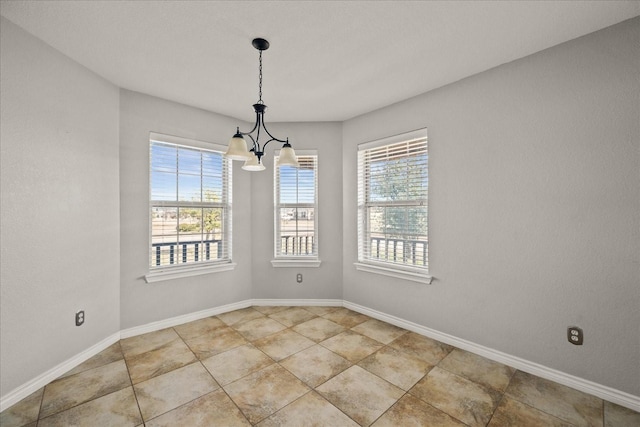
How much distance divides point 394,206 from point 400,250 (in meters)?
0.55

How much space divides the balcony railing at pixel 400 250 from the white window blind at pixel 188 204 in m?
2.05

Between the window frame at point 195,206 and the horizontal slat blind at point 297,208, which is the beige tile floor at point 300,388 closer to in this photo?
the window frame at point 195,206

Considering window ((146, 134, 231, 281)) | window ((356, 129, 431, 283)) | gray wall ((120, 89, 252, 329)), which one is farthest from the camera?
window ((146, 134, 231, 281))

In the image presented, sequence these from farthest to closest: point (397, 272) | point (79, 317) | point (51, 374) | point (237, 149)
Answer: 1. point (397, 272)
2. point (79, 317)
3. point (51, 374)
4. point (237, 149)

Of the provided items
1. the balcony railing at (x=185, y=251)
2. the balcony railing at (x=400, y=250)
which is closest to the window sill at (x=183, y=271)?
the balcony railing at (x=185, y=251)

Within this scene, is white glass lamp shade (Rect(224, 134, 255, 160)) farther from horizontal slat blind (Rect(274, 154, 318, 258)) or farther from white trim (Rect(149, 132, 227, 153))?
horizontal slat blind (Rect(274, 154, 318, 258))

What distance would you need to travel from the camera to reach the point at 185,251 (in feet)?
11.1

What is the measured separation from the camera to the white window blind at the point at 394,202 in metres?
3.07

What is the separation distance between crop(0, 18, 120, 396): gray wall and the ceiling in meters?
0.30

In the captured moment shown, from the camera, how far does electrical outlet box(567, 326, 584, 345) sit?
2056mm

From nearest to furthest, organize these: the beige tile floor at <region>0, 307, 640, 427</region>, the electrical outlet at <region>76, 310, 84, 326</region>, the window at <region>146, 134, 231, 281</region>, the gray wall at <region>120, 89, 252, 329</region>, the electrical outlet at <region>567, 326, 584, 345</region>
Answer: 1. the beige tile floor at <region>0, 307, 640, 427</region>
2. the electrical outlet at <region>567, 326, 584, 345</region>
3. the electrical outlet at <region>76, 310, 84, 326</region>
4. the gray wall at <region>120, 89, 252, 329</region>
5. the window at <region>146, 134, 231, 281</region>

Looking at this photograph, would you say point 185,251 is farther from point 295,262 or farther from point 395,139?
point 395,139

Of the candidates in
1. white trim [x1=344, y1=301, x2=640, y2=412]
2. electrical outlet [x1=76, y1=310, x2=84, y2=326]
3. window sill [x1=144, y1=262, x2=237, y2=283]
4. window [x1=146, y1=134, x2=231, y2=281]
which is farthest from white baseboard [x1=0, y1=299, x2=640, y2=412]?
window [x1=146, y1=134, x2=231, y2=281]

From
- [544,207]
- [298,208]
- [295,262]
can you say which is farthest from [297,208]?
[544,207]
